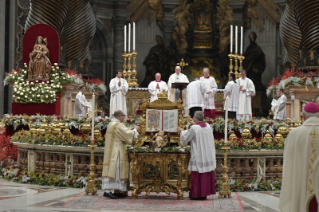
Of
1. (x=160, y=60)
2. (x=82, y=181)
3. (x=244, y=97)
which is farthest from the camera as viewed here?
(x=160, y=60)

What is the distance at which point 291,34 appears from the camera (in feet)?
76.8

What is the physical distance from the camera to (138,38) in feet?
103

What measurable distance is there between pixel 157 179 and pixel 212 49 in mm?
19986

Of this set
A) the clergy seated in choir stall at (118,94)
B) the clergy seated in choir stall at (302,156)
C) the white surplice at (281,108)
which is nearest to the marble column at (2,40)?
the clergy seated in choir stall at (118,94)

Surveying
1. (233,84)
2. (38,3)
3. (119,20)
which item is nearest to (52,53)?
(38,3)

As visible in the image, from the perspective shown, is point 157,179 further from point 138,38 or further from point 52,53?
point 138,38

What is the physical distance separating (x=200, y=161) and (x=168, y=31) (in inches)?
844

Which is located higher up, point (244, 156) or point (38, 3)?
point (38, 3)

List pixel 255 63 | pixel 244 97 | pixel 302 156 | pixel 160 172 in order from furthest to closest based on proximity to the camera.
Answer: pixel 255 63 < pixel 244 97 < pixel 160 172 < pixel 302 156

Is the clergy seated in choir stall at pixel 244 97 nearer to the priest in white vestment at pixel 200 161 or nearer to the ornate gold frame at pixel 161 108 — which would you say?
the ornate gold frame at pixel 161 108

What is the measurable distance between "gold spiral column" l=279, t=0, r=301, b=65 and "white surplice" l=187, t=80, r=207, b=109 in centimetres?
724

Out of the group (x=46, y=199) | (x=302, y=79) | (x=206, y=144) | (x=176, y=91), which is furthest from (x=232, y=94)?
(x=46, y=199)

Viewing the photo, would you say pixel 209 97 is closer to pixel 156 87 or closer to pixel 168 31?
pixel 156 87

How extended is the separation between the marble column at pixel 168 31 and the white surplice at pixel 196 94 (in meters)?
14.3
